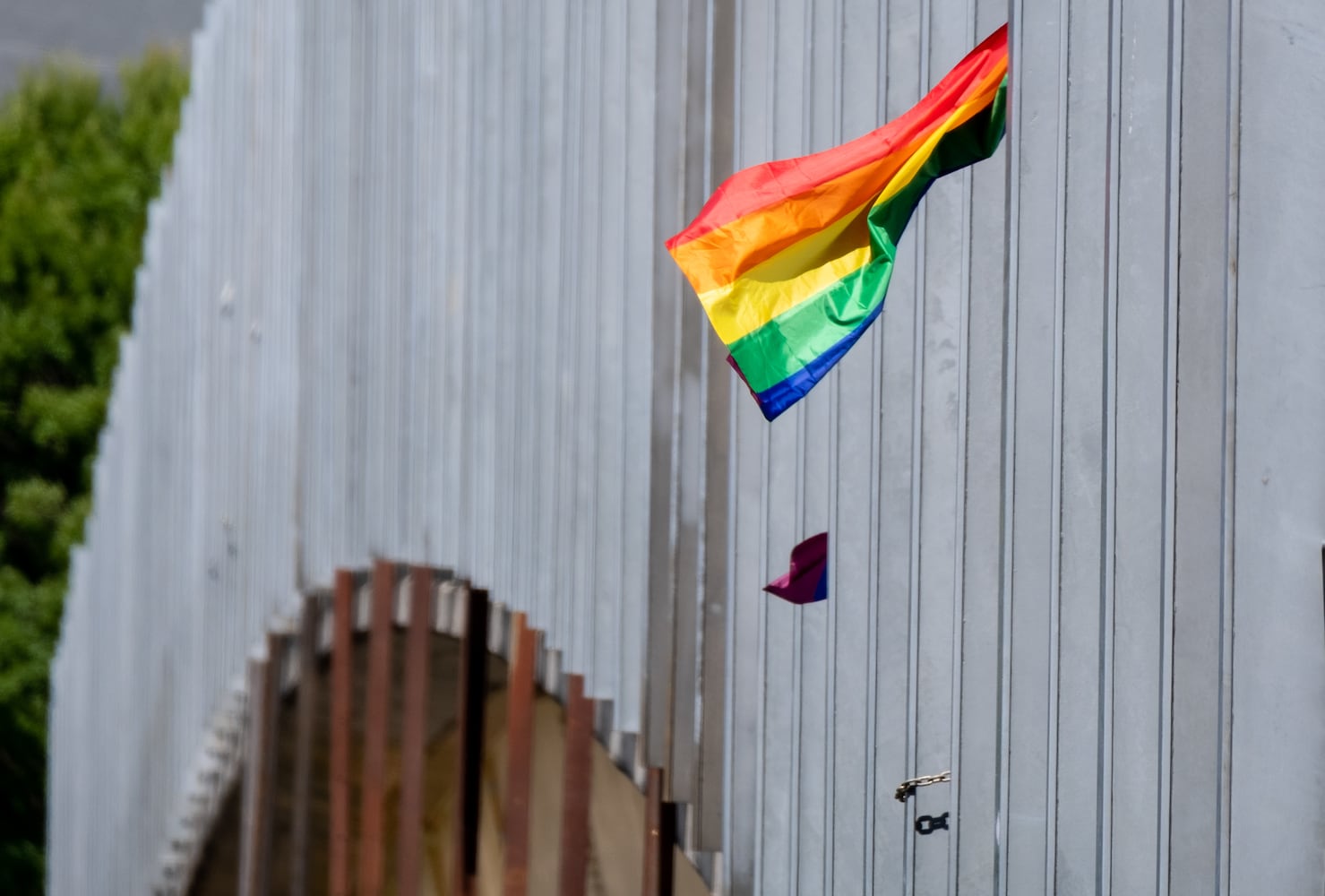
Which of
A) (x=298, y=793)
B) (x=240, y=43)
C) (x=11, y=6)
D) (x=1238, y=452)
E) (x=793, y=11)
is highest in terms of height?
(x=11, y=6)

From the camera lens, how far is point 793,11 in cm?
529

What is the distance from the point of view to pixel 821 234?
433 cm

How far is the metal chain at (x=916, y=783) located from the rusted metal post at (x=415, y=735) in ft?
14.0

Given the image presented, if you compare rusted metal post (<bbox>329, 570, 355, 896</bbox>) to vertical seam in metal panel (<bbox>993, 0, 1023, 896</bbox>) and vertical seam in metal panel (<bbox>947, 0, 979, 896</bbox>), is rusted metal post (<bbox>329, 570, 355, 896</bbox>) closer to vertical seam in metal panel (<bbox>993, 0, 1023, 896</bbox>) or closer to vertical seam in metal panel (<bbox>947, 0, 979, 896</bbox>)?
vertical seam in metal panel (<bbox>947, 0, 979, 896</bbox>)

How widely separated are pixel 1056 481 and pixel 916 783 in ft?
3.74

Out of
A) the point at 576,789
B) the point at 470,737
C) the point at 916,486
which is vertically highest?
the point at 916,486

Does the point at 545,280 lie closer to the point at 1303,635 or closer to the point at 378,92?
the point at 378,92

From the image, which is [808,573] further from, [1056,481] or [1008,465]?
[1056,481]

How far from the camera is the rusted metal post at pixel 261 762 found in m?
10.6

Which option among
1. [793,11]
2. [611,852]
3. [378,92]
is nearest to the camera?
[793,11]

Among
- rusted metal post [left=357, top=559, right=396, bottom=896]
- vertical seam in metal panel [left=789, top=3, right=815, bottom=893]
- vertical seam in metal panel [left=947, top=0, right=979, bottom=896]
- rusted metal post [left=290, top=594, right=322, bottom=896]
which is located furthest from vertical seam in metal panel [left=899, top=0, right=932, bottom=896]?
rusted metal post [left=290, top=594, right=322, bottom=896]

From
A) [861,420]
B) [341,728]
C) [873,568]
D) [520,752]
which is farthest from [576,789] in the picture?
[341,728]

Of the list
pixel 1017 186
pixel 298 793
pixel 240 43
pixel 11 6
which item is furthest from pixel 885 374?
pixel 11 6

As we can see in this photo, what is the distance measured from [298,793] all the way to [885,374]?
6.58 metres
